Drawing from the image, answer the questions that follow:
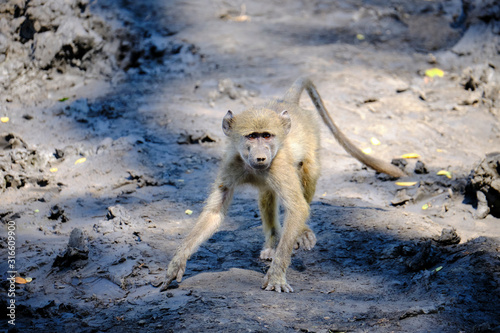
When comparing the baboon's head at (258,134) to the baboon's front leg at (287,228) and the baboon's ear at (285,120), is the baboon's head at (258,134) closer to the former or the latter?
the baboon's ear at (285,120)

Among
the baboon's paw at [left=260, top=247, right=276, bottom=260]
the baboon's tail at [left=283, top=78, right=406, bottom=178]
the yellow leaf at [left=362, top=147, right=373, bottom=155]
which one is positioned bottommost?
the baboon's paw at [left=260, top=247, right=276, bottom=260]

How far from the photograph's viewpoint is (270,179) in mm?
5273

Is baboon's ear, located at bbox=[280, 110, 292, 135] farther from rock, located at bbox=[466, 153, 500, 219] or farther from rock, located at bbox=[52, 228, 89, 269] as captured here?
rock, located at bbox=[466, 153, 500, 219]

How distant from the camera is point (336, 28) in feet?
39.9

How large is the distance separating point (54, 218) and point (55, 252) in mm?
1087

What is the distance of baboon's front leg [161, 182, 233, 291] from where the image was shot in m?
4.77

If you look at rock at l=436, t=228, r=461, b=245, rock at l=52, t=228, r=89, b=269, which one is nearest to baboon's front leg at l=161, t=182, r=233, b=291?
rock at l=52, t=228, r=89, b=269

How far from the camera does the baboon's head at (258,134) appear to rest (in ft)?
16.6

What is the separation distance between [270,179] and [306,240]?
3.16ft

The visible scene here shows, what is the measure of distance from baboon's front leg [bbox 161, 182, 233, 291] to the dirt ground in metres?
0.19

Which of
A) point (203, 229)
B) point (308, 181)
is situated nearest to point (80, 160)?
point (203, 229)

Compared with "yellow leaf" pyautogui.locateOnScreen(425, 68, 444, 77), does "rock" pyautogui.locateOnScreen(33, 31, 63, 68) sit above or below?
above

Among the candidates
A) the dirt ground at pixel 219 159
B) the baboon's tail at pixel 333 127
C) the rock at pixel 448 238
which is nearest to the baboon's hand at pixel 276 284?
the dirt ground at pixel 219 159

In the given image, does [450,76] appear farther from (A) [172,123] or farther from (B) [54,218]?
(B) [54,218]
